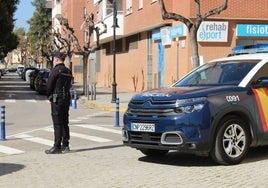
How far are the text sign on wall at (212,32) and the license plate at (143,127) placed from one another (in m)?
18.8

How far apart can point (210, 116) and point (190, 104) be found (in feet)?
1.17

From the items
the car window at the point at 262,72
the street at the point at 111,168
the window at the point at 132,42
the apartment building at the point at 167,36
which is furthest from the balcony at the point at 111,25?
the car window at the point at 262,72

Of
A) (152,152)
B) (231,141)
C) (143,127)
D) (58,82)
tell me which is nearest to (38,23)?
(58,82)

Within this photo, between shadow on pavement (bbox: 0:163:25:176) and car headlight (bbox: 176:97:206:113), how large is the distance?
9.02 feet

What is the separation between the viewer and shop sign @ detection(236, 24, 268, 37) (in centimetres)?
2831

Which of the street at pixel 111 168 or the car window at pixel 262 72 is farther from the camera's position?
the car window at pixel 262 72

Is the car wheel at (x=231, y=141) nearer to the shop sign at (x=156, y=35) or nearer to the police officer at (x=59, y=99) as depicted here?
the police officer at (x=59, y=99)

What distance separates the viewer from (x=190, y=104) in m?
8.76

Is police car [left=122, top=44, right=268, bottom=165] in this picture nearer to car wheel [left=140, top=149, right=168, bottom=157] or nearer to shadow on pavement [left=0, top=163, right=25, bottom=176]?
car wheel [left=140, top=149, right=168, bottom=157]

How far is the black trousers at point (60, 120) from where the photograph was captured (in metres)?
10.7

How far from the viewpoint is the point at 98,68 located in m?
58.8

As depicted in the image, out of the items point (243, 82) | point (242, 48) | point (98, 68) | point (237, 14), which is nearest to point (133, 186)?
point (243, 82)

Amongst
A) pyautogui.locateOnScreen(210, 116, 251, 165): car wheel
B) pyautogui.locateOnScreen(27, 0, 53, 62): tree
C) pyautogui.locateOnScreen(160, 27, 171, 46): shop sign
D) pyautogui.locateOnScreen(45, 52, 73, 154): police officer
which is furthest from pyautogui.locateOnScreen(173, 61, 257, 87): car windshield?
pyautogui.locateOnScreen(27, 0, 53, 62): tree

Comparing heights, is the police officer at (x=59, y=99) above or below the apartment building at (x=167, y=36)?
below
